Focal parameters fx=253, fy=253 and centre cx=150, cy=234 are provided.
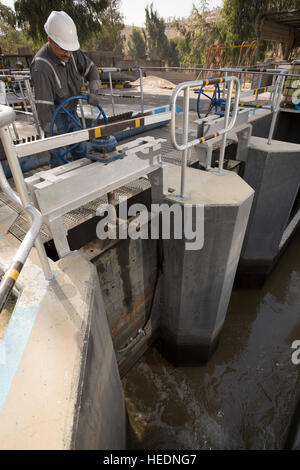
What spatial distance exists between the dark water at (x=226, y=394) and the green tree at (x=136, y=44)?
6390cm

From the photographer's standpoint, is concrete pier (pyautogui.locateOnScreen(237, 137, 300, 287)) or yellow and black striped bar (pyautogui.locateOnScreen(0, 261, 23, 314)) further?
concrete pier (pyautogui.locateOnScreen(237, 137, 300, 287))

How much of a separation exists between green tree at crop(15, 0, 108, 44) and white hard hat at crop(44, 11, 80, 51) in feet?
43.9

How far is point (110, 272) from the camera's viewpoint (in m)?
3.08

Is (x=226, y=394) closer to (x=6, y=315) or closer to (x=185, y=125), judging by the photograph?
(x=6, y=315)

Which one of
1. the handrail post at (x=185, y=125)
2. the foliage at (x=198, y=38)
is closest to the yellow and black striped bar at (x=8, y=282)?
the handrail post at (x=185, y=125)

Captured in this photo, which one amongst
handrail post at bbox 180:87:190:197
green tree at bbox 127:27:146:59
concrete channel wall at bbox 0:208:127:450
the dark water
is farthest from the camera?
green tree at bbox 127:27:146:59

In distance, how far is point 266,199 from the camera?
5.15m

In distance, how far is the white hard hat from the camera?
2.60 meters

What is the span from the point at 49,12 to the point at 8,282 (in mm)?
16629

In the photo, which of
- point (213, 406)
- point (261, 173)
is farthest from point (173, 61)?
point (213, 406)

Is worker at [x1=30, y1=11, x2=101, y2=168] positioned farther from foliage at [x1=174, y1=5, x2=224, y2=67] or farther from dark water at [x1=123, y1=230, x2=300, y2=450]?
foliage at [x1=174, y1=5, x2=224, y2=67]

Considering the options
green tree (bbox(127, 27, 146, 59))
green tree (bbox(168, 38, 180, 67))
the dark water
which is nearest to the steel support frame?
the dark water

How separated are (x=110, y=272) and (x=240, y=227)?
1735 millimetres
